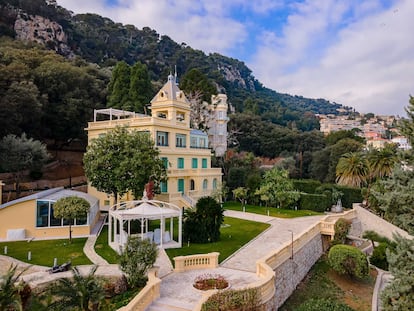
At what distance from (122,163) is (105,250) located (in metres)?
5.82

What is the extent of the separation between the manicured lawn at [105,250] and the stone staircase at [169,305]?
4.21 meters

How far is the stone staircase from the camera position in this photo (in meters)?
11.6

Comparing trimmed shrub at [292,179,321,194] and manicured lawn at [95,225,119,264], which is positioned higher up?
trimmed shrub at [292,179,321,194]

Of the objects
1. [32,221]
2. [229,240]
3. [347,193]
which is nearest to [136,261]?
[229,240]

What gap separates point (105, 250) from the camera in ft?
58.9

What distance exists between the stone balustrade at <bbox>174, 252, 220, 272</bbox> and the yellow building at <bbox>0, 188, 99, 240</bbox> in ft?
28.6

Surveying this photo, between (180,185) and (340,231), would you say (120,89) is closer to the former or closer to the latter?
(180,185)

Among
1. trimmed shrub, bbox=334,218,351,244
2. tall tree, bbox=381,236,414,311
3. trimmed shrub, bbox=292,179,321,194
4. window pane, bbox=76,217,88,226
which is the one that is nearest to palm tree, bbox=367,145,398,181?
trimmed shrub, bbox=292,179,321,194

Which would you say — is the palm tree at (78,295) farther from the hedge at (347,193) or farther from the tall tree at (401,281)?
the hedge at (347,193)

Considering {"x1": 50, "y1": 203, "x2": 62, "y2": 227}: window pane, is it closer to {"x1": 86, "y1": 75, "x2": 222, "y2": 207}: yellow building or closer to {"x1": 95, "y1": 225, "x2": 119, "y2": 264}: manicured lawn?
{"x1": 95, "y1": 225, "x2": 119, "y2": 264}: manicured lawn

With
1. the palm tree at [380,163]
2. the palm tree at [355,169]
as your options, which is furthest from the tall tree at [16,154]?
the palm tree at [380,163]

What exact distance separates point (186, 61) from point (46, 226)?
91208 mm

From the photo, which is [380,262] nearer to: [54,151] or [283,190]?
[283,190]

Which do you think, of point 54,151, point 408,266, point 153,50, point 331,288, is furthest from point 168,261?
point 153,50
